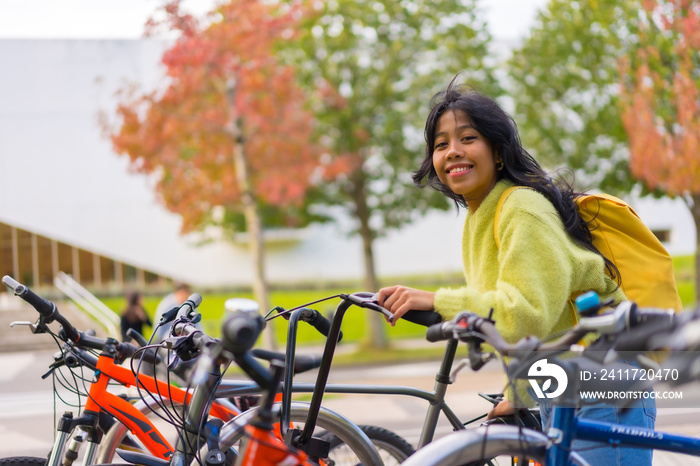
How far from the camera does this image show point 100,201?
2800 cm

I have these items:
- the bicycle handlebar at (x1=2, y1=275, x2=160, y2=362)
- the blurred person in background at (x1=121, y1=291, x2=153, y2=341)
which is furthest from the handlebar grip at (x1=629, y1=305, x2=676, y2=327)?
the blurred person in background at (x1=121, y1=291, x2=153, y2=341)

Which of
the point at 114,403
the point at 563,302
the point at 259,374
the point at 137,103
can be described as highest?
the point at 137,103

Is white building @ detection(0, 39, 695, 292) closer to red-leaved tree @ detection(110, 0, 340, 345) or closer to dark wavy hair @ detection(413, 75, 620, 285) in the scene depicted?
red-leaved tree @ detection(110, 0, 340, 345)

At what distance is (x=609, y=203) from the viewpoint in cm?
221

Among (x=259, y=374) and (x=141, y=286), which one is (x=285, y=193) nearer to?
(x=259, y=374)

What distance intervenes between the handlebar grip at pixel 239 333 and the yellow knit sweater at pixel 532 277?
526 mm

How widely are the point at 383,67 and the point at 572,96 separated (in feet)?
13.7

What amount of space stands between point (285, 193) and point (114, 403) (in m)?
11.4

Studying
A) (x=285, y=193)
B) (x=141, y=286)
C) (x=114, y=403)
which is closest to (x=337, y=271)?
(x=141, y=286)

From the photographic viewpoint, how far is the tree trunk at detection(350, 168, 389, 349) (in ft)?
52.6

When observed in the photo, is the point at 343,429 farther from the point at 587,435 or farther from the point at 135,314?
the point at 135,314

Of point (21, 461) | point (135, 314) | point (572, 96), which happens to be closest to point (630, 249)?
point (21, 461)

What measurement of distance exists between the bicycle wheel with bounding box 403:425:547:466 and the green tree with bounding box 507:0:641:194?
13995 mm

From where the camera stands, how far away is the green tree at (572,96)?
1529 cm
